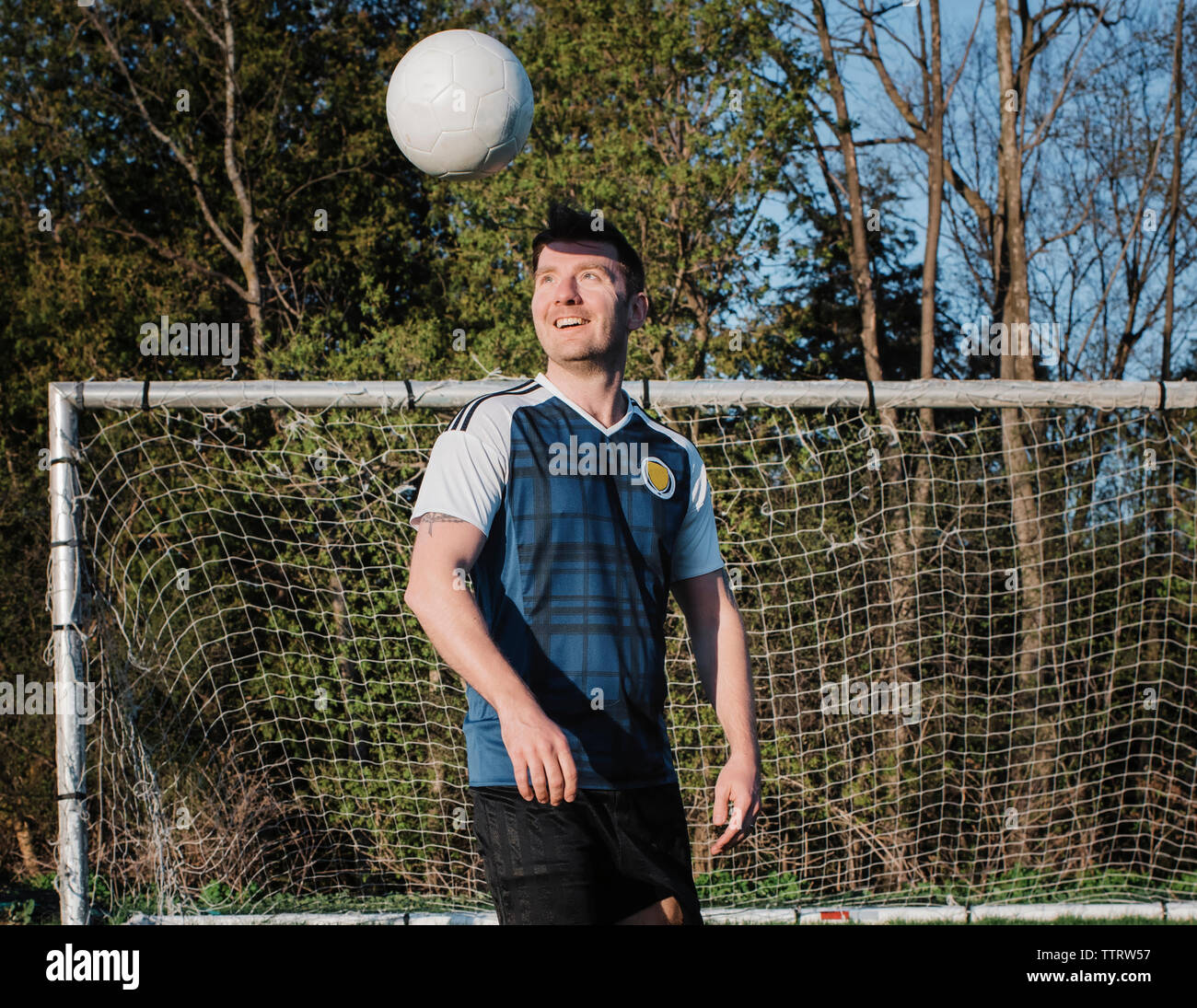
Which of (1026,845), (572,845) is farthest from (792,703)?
(572,845)

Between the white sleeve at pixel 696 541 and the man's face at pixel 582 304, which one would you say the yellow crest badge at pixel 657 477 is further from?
the man's face at pixel 582 304

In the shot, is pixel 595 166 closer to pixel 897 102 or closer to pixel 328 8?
pixel 897 102

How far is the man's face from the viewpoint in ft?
7.80

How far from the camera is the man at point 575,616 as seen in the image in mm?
2082

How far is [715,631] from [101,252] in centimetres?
995

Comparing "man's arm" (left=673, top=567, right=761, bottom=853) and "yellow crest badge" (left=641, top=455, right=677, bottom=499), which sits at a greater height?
"yellow crest badge" (left=641, top=455, right=677, bottom=499)

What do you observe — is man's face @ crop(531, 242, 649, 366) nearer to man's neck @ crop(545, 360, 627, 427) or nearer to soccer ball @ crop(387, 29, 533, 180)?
man's neck @ crop(545, 360, 627, 427)

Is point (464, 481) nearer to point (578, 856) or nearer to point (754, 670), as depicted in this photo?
point (578, 856)

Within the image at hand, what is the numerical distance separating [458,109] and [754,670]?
394 centimetres

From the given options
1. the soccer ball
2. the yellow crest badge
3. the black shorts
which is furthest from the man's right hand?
the soccer ball

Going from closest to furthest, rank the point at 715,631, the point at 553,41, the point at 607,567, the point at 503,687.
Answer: the point at 503,687, the point at 607,567, the point at 715,631, the point at 553,41

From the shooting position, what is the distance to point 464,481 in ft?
7.11

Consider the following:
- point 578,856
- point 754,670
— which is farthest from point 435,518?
point 754,670

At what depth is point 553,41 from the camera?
377 inches
